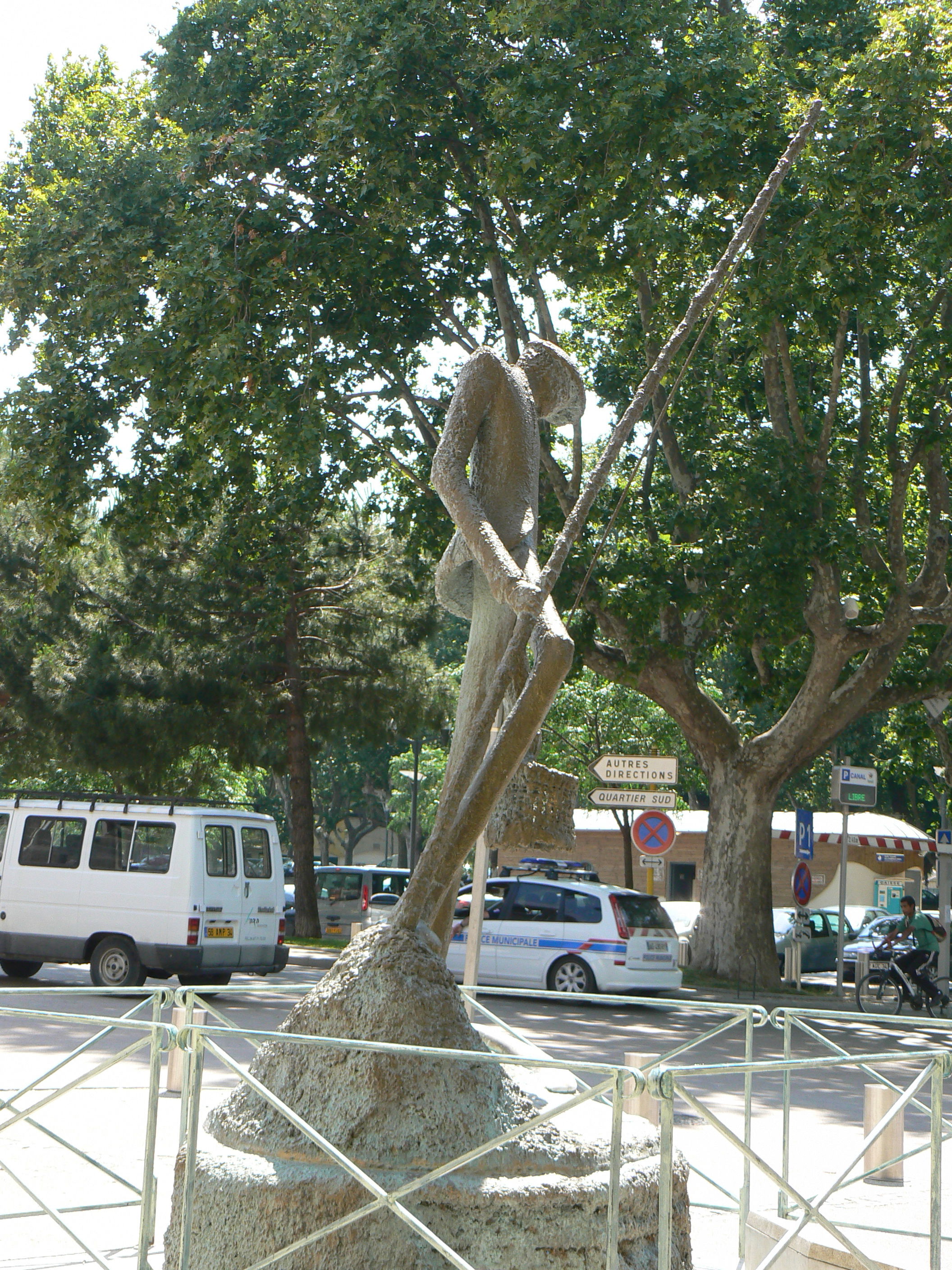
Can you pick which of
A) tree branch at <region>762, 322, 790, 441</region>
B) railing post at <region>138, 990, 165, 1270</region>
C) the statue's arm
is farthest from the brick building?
railing post at <region>138, 990, 165, 1270</region>

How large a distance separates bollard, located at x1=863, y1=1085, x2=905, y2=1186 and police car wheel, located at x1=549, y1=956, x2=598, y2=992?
9.60 m

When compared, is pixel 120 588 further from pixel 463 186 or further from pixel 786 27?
pixel 786 27

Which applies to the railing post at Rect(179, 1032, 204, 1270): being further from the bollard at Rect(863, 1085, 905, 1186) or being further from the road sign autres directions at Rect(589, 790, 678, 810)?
the road sign autres directions at Rect(589, 790, 678, 810)

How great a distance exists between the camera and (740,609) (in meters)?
16.0

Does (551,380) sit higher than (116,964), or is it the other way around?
(551,380)

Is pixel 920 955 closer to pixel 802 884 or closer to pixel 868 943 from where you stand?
pixel 868 943

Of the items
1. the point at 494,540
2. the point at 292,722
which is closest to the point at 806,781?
the point at 292,722

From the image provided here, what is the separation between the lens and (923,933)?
18141mm

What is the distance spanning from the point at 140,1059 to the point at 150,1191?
7.34 m

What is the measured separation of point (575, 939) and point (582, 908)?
0.44 metres

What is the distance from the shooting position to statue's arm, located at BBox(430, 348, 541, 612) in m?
4.80

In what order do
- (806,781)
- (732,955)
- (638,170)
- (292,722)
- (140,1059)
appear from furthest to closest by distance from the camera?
(806,781)
(292,722)
(732,955)
(638,170)
(140,1059)

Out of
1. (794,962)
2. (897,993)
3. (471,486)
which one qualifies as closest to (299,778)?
(794,962)

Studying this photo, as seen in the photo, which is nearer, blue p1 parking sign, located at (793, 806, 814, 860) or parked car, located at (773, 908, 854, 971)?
blue p1 parking sign, located at (793, 806, 814, 860)
